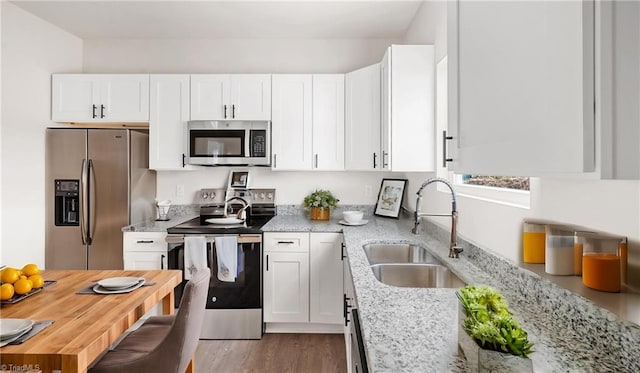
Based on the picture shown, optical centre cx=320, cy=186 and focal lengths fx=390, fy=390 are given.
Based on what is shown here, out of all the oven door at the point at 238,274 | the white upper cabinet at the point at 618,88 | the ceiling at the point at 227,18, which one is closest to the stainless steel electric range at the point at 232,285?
the oven door at the point at 238,274

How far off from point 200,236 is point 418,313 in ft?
7.33

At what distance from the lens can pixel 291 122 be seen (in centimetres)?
348

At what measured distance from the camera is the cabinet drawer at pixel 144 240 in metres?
3.12

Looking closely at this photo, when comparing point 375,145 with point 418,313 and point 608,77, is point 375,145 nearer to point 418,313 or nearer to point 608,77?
point 418,313

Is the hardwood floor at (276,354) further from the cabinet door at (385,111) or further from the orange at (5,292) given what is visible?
the cabinet door at (385,111)

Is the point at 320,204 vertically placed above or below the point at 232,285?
above

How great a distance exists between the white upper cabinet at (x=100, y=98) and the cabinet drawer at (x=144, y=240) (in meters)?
1.05

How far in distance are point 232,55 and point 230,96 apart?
0.61 m

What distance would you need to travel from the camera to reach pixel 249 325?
3096 mm

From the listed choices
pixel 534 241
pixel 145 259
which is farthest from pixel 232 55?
pixel 534 241

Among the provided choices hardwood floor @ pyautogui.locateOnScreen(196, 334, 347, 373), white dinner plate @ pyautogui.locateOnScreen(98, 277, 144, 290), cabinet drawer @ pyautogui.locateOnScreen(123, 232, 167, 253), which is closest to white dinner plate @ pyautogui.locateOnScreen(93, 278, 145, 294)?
white dinner plate @ pyautogui.locateOnScreen(98, 277, 144, 290)

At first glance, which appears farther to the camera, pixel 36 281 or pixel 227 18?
pixel 227 18

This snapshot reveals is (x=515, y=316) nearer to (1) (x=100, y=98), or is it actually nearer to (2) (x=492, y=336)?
(2) (x=492, y=336)

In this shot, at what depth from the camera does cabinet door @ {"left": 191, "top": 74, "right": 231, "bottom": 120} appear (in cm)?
345
